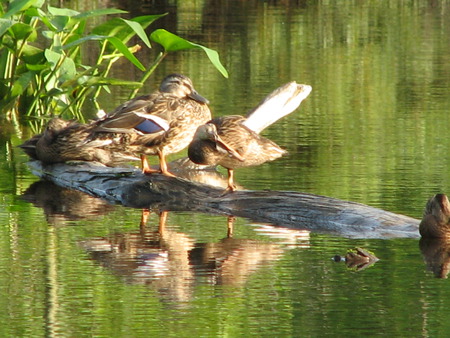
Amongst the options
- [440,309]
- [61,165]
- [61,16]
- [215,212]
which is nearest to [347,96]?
[61,16]

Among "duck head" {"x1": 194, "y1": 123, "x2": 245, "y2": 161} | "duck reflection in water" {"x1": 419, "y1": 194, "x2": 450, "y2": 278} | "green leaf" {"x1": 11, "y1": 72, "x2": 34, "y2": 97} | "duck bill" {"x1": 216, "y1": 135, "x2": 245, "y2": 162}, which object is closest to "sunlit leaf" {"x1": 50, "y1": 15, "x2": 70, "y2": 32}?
"green leaf" {"x1": 11, "y1": 72, "x2": 34, "y2": 97}

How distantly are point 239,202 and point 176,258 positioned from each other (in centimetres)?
149

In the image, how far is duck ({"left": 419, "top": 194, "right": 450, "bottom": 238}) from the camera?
771cm

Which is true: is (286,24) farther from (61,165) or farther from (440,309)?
(440,309)

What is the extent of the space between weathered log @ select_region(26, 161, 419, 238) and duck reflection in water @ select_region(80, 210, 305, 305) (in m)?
0.41

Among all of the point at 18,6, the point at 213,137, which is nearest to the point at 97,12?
the point at 18,6

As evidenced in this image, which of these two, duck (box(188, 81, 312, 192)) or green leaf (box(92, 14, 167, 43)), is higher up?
green leaf (box(92, 14, 167, 43))

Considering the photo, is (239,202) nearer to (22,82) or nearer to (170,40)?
(170,40)

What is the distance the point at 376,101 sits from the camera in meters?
15.9

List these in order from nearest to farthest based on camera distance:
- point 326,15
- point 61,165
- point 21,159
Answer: point 61,165 → point 21,159 → point 326,15

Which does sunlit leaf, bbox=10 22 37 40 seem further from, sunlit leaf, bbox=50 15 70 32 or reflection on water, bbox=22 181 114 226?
reflection on water, bbox=22 181 114 226

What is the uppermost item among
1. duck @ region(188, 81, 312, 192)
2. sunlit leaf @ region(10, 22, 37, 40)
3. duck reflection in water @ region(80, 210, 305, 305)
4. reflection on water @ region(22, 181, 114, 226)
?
sunlit leaf @ region(10, 22, 37, 40)

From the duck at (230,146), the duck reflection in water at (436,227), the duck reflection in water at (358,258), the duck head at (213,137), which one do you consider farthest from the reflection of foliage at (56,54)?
the duck reflection in water at (358,258)

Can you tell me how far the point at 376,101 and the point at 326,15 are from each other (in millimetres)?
14240
